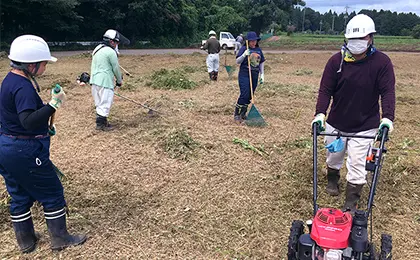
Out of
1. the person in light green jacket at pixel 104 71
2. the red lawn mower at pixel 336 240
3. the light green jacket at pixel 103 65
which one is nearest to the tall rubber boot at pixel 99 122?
the person in light green jacket at pixel 104 71

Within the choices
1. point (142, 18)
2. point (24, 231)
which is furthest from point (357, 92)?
point (142, 18)

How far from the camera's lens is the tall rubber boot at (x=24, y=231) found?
3.51 metres

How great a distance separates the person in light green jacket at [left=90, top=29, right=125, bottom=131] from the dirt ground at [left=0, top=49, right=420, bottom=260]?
0.54 metres

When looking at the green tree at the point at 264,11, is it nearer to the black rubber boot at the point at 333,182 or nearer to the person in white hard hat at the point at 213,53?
the person in white hard hat at the point at 213,53

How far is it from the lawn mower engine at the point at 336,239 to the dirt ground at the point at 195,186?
2.69 ft

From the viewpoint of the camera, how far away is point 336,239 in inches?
108

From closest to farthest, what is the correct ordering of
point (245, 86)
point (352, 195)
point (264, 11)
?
point (352, 195) < point (245, 86) < point (264, 11)

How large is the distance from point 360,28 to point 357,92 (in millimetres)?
678

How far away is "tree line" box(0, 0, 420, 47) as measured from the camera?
1193 inches

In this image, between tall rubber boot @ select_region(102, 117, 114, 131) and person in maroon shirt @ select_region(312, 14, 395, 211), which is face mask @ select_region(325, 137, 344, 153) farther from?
tall rubber boot @ select_region(102, 117, 114, 131)

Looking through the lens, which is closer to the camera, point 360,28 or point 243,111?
point 360,28

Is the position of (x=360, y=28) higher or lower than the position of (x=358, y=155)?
higher

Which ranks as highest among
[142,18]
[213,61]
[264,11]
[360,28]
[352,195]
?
[264,11]

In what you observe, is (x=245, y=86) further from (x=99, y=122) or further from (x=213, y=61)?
(x=213, y=61)
